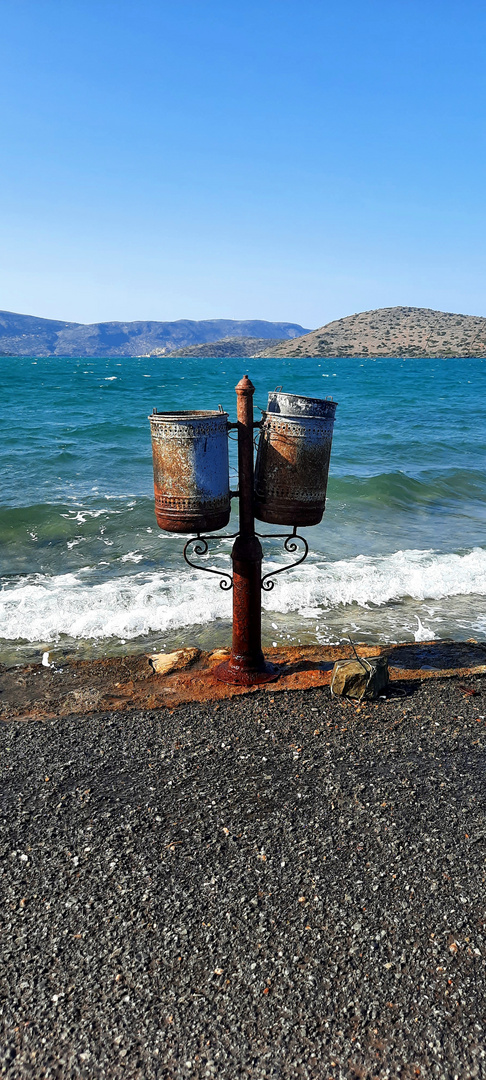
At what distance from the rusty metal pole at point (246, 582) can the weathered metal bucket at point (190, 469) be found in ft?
0.67

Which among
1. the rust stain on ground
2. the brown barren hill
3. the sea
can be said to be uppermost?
the brown barren hill

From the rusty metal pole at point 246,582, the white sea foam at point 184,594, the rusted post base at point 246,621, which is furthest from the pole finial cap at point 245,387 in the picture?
the white sea foam at point 184,594

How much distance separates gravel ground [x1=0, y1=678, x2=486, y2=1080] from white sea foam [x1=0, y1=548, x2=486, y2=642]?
8.00ft

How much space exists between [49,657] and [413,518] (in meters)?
8.50

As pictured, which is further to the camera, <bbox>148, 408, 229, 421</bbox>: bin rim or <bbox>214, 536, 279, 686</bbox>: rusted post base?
<bbox>214, 536, 279, 686</bbox>: rusted post base

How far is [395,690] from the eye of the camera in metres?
5.31

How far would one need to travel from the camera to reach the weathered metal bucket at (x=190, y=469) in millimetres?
4750

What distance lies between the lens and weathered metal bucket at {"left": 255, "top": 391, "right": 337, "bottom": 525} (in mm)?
4871

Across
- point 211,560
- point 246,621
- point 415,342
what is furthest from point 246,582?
point 415,342

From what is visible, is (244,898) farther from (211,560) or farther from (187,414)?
(211,560)

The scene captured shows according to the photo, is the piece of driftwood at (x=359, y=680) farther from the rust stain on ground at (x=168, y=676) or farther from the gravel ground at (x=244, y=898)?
the gravel ground at (x=244, y=898)

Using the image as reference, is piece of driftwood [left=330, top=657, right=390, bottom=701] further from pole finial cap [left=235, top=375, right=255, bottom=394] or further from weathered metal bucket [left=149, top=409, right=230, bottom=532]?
pole finial cap [left=235, top=375, right=255, bottom=394]

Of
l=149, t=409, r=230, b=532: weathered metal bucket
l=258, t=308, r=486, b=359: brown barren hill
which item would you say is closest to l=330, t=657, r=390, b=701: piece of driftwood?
l=149, t=409, r=230, b=532: weathered metal bucket

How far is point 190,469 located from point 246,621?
4.37 ft
